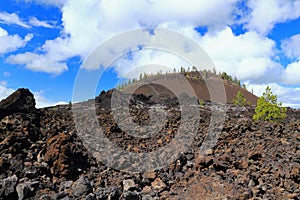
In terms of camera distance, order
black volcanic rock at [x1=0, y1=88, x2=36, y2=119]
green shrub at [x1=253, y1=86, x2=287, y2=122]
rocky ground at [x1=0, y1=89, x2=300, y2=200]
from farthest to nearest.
→ green shrub at [x1=253, y1=86, x2=287, y2=122] < black volcanic rock at [x1=0, y1=88, x2=36, y2=119] < rocky ground at [x1=0, y1=89, x2=300, y2=200]

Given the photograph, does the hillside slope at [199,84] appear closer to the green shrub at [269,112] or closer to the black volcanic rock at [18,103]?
the green shrub at [269,112]

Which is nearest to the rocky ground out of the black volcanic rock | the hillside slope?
the black volcanic rock

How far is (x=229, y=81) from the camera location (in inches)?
3922

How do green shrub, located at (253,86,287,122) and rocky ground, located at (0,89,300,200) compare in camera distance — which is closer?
rocky ground, located at (0,89,300,200)

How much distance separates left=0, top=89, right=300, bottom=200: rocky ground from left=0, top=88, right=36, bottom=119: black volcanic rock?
4 cm

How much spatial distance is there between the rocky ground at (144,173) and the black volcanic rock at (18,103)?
37 millimetres

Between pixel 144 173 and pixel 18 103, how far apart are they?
5.81 m

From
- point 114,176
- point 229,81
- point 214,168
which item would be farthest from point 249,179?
point 229,81

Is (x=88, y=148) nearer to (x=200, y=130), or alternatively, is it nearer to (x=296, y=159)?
(x=200, y=130)

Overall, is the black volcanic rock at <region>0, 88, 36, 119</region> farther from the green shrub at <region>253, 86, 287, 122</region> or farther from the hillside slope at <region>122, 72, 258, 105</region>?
the hillside slope at <region>122, 72, 258, 105</region>

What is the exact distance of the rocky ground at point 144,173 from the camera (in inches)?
262

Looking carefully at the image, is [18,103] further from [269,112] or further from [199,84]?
[199,84]

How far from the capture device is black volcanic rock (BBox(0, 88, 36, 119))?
10.8 m

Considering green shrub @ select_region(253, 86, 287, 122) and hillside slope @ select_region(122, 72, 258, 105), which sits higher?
hillside slope @ select_region(122, 72, 258, 105)
